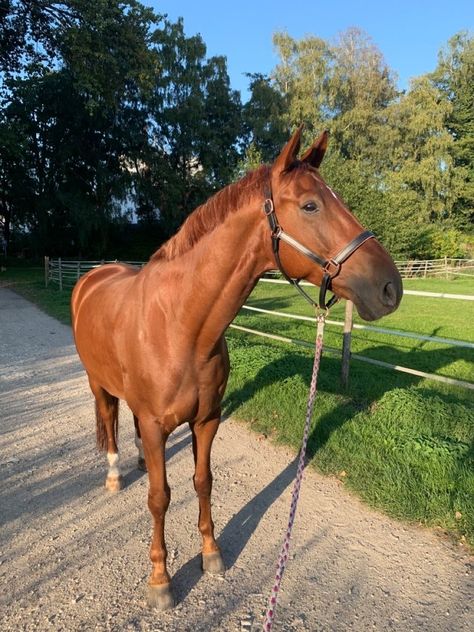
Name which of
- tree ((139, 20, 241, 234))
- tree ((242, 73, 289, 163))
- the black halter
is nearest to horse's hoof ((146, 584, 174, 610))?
the black halter

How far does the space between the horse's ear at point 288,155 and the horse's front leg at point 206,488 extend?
145cm

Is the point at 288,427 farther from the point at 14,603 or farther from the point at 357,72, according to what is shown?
the point at 357,72

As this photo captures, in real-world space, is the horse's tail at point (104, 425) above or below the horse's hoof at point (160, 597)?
above

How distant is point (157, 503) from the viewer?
8.03 ft

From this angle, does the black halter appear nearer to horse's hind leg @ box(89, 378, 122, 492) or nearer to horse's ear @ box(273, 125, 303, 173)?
horse's ear @ box(273, 125, 303, 173)

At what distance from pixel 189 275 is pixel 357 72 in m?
37.6

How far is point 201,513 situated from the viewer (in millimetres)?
2637

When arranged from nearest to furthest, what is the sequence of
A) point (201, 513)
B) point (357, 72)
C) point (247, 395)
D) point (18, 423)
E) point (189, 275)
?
point (189, 275), point (201, 513), point (18, 423), point (247, 395), point (357, 72)

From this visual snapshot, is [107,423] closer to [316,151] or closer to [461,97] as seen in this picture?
[316,151]

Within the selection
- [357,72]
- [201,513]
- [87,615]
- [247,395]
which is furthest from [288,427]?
[357,72]

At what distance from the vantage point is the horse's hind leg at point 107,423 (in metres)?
3.50

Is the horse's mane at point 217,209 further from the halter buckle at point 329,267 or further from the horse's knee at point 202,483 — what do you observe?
the horse's knee at point 202,483

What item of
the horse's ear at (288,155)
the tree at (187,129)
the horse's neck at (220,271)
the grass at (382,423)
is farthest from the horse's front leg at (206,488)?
the tree at (187,129)

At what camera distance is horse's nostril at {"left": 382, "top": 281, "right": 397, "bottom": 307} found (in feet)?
5.61
